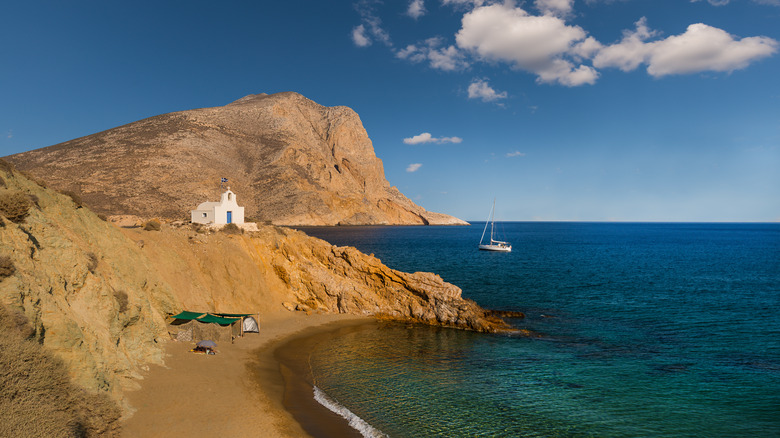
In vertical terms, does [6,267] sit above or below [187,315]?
above

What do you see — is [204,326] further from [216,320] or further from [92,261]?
[92,261]

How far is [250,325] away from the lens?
2748 centimetres

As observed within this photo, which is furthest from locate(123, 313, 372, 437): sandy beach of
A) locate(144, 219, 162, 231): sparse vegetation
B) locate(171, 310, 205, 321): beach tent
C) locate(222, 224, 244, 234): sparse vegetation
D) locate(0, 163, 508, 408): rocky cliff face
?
locate(222, 224, 244, 234): sparse vegetation

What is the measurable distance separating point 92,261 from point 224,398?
9.14 metres

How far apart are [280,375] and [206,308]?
36.1ft

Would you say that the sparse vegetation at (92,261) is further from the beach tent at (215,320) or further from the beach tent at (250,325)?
the beach tent at (250,325)

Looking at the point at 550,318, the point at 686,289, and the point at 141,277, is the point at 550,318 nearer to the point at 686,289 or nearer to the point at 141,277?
the point at 686,289

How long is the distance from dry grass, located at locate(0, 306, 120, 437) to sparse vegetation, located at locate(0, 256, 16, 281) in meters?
1.72

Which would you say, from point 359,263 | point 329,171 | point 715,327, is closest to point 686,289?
point 715,327

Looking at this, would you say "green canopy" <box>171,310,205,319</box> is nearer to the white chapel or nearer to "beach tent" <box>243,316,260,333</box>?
"beach tent" <box>243,316,260,333</box>

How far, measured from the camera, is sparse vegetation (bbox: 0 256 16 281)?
12102 mm

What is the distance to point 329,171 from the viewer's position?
19250 cm

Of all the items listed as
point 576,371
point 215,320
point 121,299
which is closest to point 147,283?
point 215,320

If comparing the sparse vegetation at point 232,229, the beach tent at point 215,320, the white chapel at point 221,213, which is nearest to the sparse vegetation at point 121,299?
the beach tent at point 215,320
